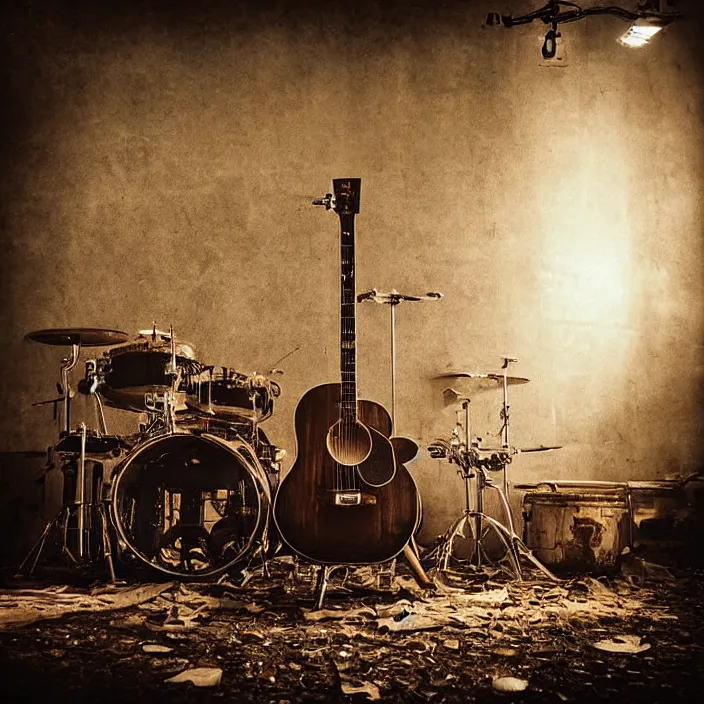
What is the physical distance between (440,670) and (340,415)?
4.26 ft

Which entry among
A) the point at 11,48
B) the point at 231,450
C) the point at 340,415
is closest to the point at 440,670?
the point at 340,415

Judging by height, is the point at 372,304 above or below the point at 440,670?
above

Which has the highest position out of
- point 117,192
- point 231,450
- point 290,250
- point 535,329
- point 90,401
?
point 117,192

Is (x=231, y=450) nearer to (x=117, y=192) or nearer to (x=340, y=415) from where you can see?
(x=340, y=415)

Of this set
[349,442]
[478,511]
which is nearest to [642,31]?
[478,511]

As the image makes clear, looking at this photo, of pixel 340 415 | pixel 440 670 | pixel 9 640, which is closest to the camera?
pixel 440 670

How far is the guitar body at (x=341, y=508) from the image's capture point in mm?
3389

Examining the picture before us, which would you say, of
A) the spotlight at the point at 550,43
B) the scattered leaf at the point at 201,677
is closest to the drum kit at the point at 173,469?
the scattered leaf at the point at 201,677

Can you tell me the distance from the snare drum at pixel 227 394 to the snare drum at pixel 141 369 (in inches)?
3.4

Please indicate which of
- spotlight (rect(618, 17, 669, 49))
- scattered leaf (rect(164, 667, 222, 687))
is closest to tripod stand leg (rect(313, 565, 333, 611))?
scattered leaf (rect(164, 667, 222, 687))

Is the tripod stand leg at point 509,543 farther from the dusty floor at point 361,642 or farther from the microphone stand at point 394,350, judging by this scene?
the microphone stand at point 394,350

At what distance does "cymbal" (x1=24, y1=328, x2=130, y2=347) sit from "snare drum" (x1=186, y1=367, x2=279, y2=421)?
0.49 meters

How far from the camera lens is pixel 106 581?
3.93m

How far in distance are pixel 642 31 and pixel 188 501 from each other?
14.3ft
